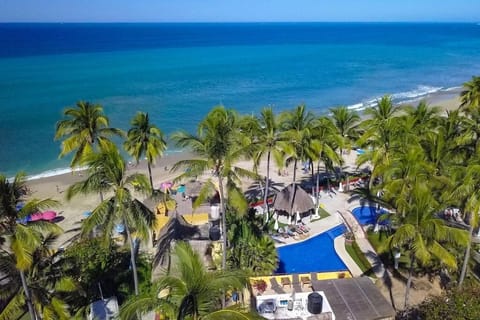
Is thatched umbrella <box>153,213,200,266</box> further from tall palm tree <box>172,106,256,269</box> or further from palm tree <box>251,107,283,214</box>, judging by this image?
tall palm tree <box>172,106,256,269</box>

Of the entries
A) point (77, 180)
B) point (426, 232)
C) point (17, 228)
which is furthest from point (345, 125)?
point (77, 180)

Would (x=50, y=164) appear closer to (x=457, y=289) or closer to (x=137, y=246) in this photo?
(x=137, y=246)

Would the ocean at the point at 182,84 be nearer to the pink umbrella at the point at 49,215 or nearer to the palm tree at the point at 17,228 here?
the pink umbrella at the point at 49,215

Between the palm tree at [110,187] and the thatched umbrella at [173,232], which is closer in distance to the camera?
the palm tree at [110,187]

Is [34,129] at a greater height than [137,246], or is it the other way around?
[34,129]

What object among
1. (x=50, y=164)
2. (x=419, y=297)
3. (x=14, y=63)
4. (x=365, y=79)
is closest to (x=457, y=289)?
(x=419, y=297)

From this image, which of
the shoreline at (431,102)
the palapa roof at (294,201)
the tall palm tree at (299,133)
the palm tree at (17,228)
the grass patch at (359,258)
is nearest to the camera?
the palm tree at (17,228)

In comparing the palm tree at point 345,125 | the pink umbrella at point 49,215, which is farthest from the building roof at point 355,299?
the pink umbrella at point 49,215
